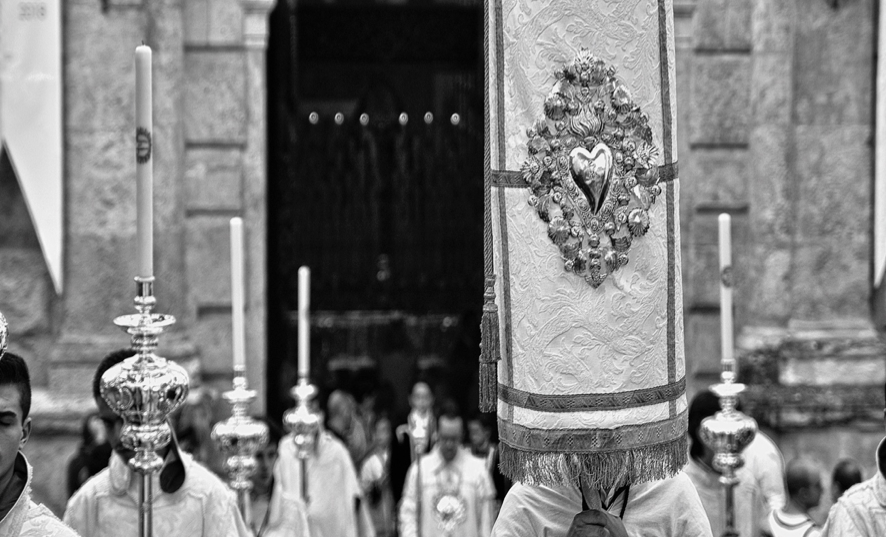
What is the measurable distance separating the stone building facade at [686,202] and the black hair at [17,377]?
5337mm

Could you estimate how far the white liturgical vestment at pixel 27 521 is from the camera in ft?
10.2

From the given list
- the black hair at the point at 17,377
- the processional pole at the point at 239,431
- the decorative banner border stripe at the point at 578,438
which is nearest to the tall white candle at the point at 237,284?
the processional pole at the point at 239,431

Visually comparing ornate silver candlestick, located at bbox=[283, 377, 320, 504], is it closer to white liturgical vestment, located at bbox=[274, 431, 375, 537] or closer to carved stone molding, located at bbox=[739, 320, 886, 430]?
white liturgical vestment, located at bbox=[274, 431, 375, 537]

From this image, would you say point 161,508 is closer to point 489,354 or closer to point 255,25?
point 489,354

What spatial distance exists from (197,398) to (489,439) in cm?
194

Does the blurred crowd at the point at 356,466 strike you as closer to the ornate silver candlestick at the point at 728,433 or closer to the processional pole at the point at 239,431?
the processional pole at the point at 239,431

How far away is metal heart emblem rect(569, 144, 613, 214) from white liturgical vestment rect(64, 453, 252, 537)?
1.73m

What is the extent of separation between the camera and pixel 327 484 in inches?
321

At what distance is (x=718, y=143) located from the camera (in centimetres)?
942

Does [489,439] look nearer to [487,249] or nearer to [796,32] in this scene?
[796,32]

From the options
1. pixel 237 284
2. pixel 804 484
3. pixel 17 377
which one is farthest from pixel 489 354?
pixel 804 484

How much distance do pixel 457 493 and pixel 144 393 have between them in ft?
15.5

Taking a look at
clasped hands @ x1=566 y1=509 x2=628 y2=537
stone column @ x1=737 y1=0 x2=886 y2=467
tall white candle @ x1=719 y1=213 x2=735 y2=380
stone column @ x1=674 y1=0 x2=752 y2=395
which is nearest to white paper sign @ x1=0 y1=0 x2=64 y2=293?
stone column @ x1=674 y1=0 x2=752 y2=395

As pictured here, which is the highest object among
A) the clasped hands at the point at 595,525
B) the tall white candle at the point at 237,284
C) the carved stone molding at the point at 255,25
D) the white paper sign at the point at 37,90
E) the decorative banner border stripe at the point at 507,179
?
the carved stone molding at the point at 255,25
